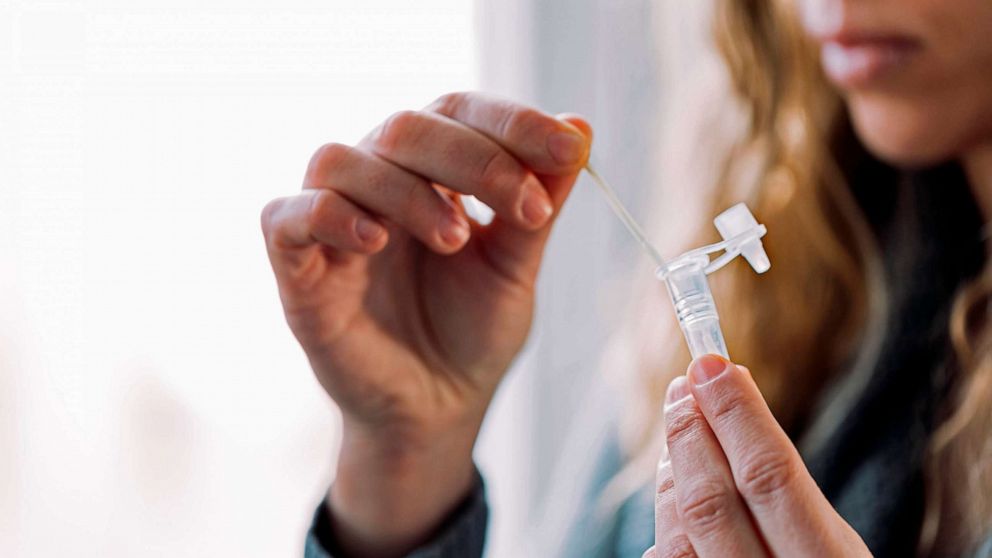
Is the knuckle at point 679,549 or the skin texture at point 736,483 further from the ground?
the skin texture at point 736,483

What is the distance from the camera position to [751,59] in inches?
45.7

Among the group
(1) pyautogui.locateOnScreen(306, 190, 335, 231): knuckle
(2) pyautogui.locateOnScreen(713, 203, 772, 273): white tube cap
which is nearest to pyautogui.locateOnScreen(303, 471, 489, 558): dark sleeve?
(1) pyautogui.locateOnScreen(306, 190, 335, 231): knuckle

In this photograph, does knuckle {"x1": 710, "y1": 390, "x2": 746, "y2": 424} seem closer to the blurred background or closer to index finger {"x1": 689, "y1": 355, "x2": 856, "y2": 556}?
index finger {"x1": 689, "y1": 355, "x2": 856, "y2": 556}

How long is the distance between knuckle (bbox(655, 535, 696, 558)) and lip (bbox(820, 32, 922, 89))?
544 millimetres

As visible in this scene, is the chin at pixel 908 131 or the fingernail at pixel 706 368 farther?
the chin at pixel 908 131

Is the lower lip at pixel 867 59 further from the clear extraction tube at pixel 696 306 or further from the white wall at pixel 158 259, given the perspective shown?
the white wall at pixel 158 259

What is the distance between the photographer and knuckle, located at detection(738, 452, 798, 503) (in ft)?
1.65

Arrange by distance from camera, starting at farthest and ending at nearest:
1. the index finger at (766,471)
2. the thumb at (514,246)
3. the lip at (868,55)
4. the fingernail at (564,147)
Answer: the lip at (868,55) < the thumb at (514,246) < the fingernail at (564,147) < the index finger at (766,471)

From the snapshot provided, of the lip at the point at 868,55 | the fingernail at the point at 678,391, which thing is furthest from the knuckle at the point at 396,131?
the lip at the point at 868,55

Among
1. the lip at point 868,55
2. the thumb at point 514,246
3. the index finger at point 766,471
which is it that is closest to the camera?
the index finger at point 766,471

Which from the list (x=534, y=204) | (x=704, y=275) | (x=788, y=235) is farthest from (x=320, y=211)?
(x=788, y=235)

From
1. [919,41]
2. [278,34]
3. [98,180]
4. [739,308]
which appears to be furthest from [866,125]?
[98,180]

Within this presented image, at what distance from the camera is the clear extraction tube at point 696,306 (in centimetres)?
57

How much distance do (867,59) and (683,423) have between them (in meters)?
0.52
